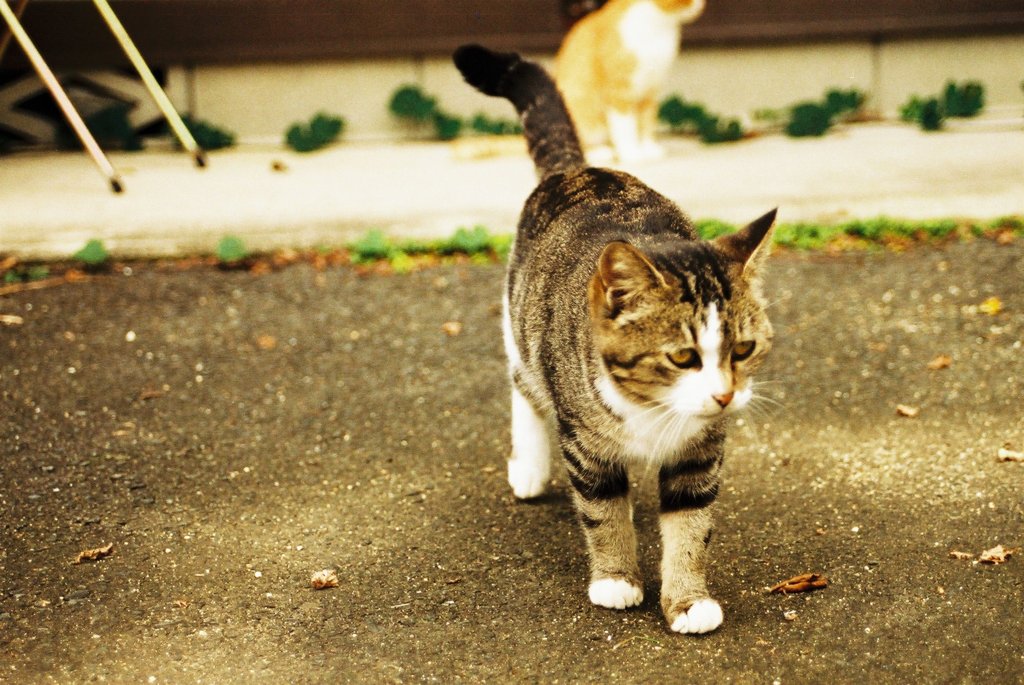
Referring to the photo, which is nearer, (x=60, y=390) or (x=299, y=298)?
(x=60, y=390)

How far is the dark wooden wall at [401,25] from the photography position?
25.5 feet

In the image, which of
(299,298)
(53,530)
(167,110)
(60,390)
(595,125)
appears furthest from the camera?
(595,125)

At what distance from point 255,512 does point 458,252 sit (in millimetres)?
2455

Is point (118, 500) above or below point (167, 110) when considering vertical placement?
below

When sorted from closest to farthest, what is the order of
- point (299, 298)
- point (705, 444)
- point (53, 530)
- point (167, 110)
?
1. point (705, 444)
2. point (53, 530)
3. point (299, 298)
4. point (167, 110)

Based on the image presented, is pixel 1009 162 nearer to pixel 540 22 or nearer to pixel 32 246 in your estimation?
pixel 540 22

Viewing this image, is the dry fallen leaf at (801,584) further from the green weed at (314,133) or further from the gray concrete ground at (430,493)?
the green weed at (314,133)

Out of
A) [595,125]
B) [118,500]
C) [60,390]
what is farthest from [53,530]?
[595,125]

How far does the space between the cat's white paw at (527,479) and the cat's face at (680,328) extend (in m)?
0.96

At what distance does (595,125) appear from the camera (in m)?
7.22

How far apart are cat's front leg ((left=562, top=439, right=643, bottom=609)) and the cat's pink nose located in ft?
1.58

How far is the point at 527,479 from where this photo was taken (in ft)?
12.4

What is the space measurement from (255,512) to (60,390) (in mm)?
1319

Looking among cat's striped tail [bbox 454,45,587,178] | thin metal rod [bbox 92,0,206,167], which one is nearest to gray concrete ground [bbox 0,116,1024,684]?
thin metal rod [bbox 92,0,206,167]
